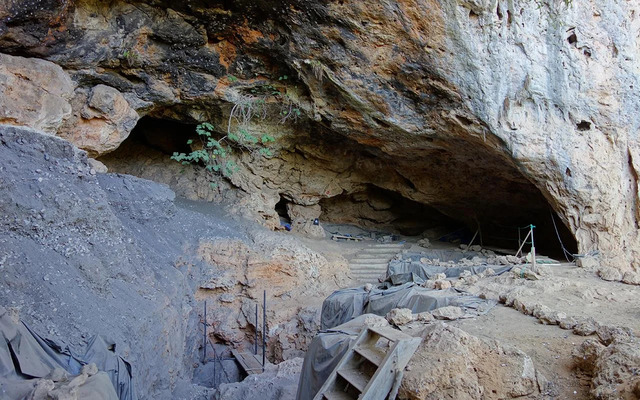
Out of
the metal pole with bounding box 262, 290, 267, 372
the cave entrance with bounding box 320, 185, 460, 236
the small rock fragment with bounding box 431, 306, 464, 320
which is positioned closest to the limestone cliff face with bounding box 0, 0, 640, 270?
the metal pole with bounding box 262, 290, 267, 372

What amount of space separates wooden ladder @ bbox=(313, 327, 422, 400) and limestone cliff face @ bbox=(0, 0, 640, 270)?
Answer: 615 centimetres

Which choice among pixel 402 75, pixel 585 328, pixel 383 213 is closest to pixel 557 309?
pixel 585 328

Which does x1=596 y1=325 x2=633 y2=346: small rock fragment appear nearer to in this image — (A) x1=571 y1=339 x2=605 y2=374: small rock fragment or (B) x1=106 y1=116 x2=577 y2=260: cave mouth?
(A) x1=571 y1=339 x2=605 y2=374: small rock fragment

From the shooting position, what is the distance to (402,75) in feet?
29.7

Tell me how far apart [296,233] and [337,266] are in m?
2.18

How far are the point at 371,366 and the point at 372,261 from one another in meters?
8.43

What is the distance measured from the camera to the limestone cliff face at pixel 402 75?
26.6 ft

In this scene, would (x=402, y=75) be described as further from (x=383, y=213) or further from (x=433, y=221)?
(x=433, y=221)

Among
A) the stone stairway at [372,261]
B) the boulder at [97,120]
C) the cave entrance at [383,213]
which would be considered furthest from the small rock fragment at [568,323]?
A: the cave entrance at [383,213]

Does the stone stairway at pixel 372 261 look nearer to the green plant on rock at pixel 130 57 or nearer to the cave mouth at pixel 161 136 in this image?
the cave mouth at pixel 161 136

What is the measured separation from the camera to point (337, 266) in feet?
37.7

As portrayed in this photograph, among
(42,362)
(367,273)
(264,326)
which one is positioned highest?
(42,362)

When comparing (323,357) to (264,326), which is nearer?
(323,357)

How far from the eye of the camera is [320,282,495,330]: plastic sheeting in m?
6.15
